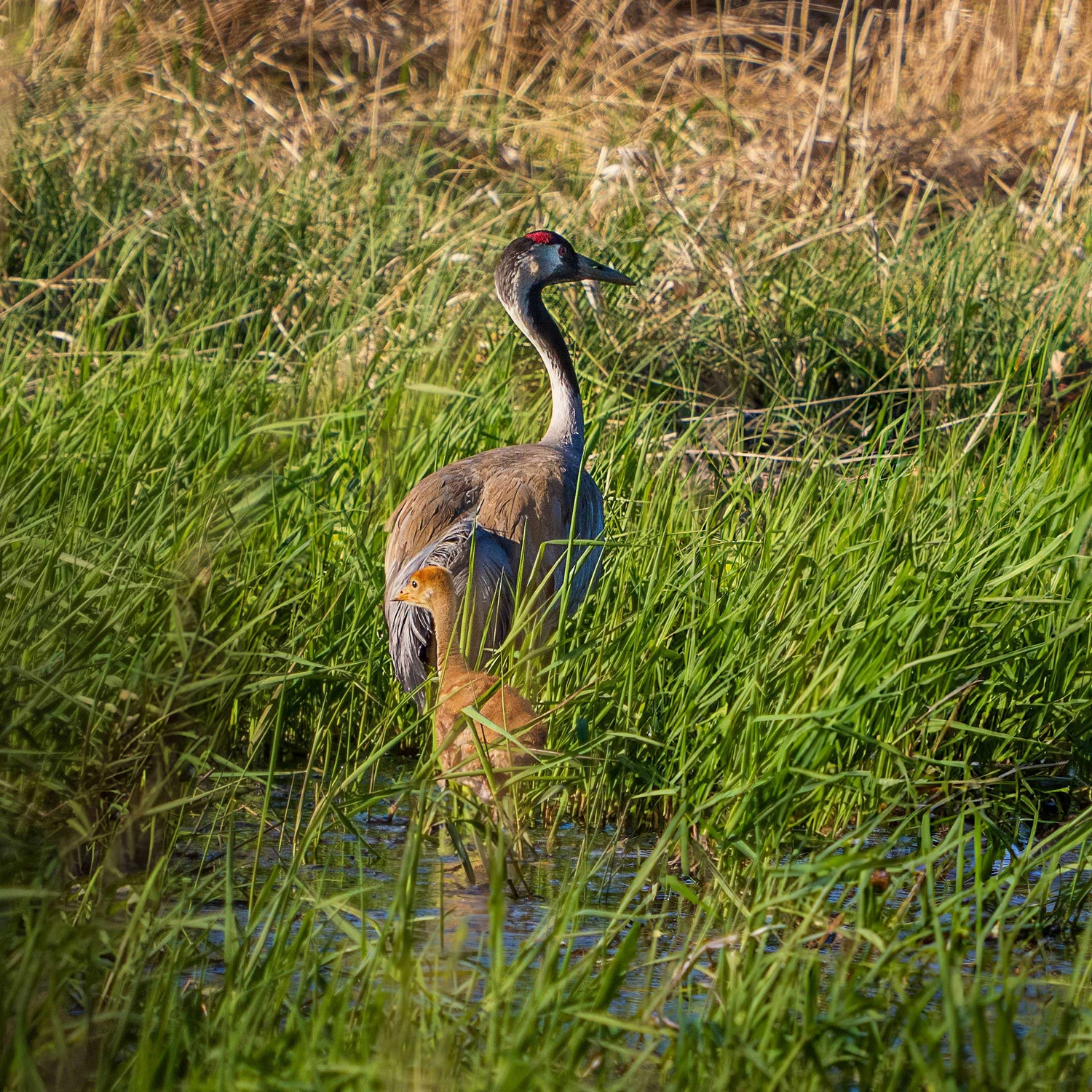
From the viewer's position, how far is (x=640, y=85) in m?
10.9

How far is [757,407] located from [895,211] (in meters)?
3.60

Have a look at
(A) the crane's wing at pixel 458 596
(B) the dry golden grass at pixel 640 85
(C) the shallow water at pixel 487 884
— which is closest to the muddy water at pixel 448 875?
(C) the shallow water at pixel 487 884

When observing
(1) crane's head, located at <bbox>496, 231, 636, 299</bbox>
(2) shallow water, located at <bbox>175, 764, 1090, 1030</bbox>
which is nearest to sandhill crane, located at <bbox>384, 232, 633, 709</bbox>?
(2) shallow water, located at <bbox>175, 764, 1090, 1030</bbox>

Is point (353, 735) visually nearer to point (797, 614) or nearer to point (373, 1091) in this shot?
point (797, 614)

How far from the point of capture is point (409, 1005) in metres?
2.06

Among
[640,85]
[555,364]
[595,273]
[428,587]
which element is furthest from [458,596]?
[640,85]

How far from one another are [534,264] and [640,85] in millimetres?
6285

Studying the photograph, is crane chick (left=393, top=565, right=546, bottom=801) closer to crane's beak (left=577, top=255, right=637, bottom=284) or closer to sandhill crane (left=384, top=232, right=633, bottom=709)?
sandhill crane (left=384, top=232, right=633, bottom=709)

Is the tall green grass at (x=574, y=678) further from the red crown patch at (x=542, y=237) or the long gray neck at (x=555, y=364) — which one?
the red crown patch at (x=542, y=237)

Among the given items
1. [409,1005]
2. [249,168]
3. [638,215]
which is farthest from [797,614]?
[249,168]

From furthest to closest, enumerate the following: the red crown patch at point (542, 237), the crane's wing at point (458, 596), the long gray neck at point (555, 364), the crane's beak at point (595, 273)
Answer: the crane's beak at point (595, 273) → the red crown patch at point (542, 237) → the long gray neck at point (555, 364) → the crane's wing at point (458, 596)

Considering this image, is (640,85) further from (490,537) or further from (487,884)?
(487,884)

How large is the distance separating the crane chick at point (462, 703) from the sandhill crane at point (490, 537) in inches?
2.7

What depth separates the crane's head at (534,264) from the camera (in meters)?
5.11
